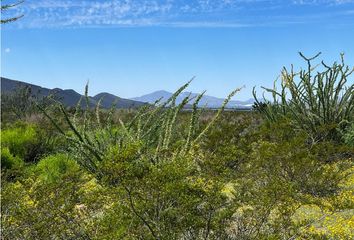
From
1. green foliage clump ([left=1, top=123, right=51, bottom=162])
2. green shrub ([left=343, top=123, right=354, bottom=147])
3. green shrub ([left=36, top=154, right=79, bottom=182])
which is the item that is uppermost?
green shrub ([left=343, top=123, right=354, bottom=147])

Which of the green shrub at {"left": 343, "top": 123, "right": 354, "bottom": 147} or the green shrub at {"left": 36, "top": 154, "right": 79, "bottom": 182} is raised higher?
the green shrub at {"left": 343, "top": 123, "right": 354, "bottom": 147}

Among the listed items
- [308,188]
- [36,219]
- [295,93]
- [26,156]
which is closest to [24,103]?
[26,156]

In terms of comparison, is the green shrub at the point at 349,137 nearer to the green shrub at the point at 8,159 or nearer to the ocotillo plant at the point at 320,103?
the ocotillo plant at the point at 320,103

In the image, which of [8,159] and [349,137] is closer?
[8,159]

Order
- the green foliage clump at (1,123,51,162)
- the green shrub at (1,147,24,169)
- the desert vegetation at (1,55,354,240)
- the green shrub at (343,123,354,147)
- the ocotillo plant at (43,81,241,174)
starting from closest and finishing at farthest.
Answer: the desert vegetation at (1,55,354,240) → the ocotillo plant at (43,81,241,174) → the green shrub at (1,147,24,169) → the green shrub at (343,123,354,147) → the green foliage clump at (1,123,51,162)

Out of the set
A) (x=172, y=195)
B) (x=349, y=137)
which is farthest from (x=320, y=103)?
(x=172, y=195)

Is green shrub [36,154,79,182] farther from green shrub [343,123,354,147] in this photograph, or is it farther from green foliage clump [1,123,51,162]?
→ green shrub [343,123,354,147]

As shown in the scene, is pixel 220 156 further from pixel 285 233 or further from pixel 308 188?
pixel 308 188

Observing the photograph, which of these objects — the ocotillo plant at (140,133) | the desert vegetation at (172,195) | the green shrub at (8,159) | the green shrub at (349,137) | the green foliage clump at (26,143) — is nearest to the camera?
the desert vegetation at (172,195)


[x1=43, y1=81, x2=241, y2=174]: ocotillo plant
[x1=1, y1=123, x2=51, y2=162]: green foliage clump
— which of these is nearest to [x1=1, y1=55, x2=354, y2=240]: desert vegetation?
[x1=43, y1=81, x2=241, y2=174]: ocotillo plant

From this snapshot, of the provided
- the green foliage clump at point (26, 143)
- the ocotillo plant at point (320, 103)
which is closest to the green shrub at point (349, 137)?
the ocotillo plant at point (320, 103)

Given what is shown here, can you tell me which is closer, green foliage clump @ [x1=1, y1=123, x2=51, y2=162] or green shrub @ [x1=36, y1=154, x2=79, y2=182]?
green shrub @ [x1=36, y1=154, x2=79, y2=182]

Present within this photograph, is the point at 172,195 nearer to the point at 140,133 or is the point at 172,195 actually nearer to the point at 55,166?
the point at 140,133

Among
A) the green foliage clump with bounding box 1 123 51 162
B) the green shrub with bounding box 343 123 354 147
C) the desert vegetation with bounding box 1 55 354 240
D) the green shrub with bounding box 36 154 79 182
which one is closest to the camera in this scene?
the desert vegetation with bounding box 1 55 354 240
